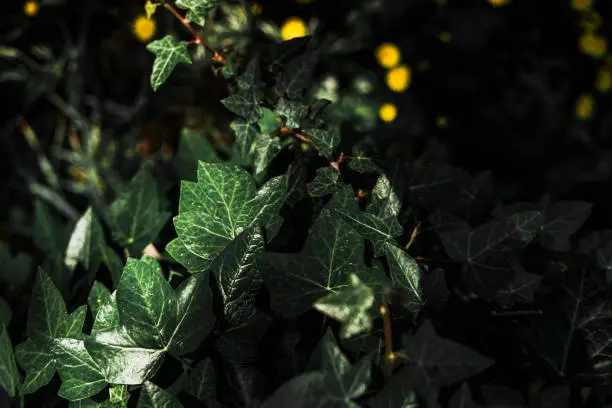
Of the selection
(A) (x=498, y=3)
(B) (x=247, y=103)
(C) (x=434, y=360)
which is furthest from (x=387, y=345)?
(A) (x=498, y=3)

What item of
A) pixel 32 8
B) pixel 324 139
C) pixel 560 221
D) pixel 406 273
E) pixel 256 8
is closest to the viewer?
pixel 406 273

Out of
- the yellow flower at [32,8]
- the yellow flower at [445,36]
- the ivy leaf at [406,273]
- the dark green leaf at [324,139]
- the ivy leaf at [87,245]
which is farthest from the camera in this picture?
the yellow flower at [445,36]

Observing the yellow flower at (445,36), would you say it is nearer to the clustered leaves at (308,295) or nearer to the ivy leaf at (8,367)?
the clustered leaves at (308,295)

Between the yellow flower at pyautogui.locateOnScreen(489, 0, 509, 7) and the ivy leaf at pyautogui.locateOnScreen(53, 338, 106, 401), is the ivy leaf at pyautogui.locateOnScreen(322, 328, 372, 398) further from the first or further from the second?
the yellow flower at pyautogui.locateOnScreen(489, 0, 509, 7)

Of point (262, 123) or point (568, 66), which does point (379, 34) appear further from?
point (262, 123)

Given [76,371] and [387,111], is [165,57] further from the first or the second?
[387,111]

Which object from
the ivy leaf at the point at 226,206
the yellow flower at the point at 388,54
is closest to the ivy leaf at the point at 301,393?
the ivy leaf at the point at 226,206
